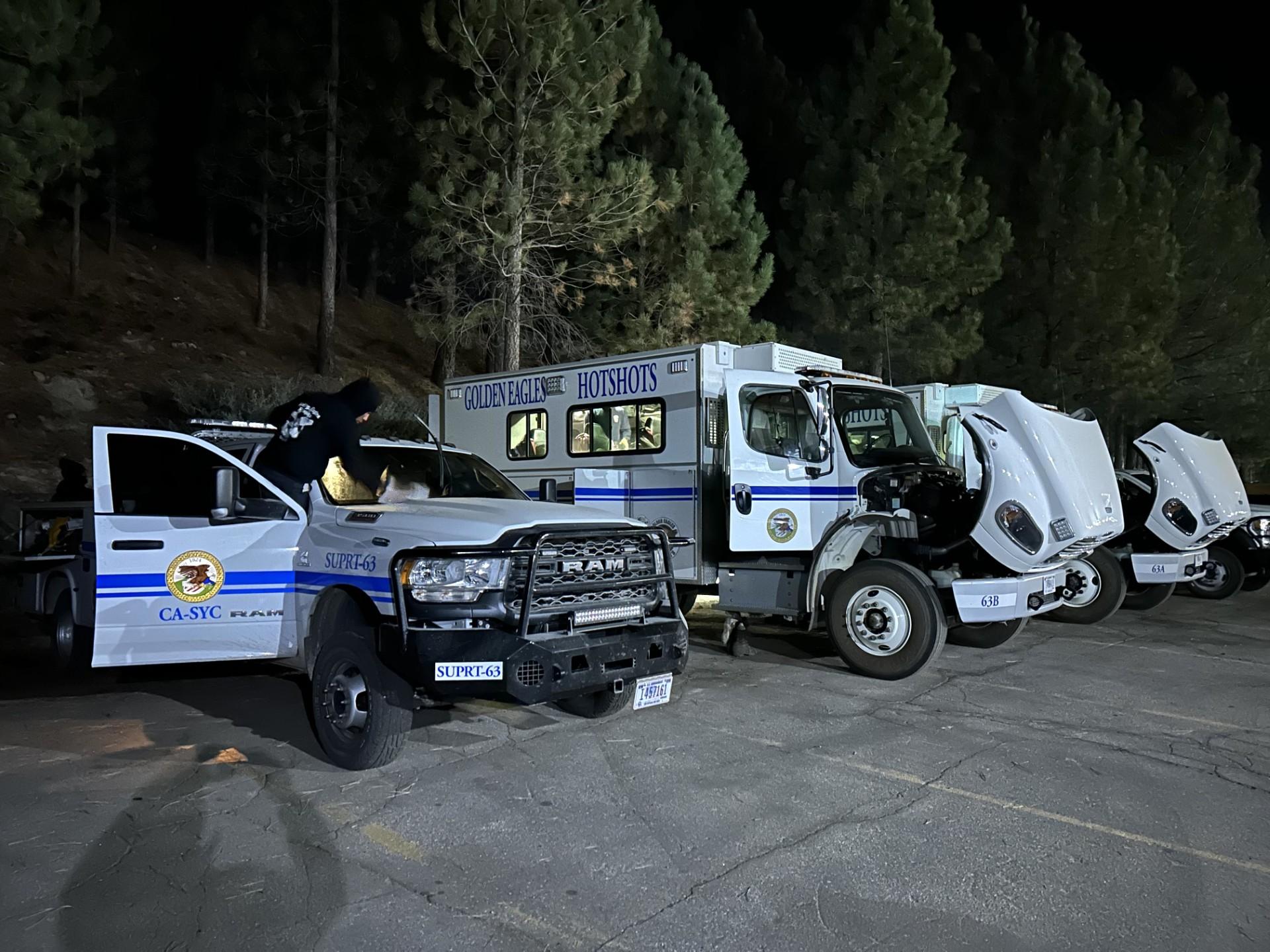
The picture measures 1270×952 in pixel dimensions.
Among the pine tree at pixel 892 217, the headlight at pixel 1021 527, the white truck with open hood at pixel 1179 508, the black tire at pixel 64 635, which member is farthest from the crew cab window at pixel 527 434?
the pine tree at pixel 892 217

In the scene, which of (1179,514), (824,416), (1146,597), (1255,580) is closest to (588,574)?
(824,416)

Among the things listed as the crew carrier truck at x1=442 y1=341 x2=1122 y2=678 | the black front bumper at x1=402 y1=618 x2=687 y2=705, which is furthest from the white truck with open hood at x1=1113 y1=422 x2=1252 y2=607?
the black front bumper at x1=402 y1=618 x2=687 y2=705

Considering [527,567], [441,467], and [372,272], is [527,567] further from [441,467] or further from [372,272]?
[372,272]

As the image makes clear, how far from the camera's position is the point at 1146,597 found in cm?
1166

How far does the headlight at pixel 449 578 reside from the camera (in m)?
4.84

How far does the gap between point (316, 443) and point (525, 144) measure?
10437 millimetres

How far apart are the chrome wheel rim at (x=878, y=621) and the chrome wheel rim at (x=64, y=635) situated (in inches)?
238

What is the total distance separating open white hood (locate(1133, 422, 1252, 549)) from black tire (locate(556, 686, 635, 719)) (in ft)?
25.3

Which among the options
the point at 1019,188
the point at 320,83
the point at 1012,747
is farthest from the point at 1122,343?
the point at 1012,747

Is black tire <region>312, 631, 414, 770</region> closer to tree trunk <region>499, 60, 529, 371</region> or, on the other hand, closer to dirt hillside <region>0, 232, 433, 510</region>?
tree trunk <region>499, 60, 529, 371</region>

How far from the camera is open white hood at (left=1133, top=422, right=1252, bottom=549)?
431 inches

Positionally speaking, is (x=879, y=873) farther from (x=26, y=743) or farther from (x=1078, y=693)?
(x=26, y=743)

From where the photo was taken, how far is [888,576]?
7.66 meters

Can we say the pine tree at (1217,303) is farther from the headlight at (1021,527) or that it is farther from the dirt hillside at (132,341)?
the headlight at (1021,527)
